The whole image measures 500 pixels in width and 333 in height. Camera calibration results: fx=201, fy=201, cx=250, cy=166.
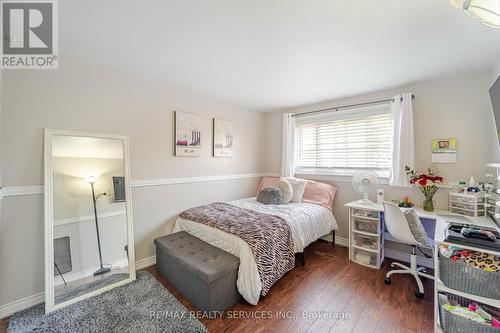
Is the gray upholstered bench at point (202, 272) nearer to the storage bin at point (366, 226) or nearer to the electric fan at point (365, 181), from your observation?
the storage bin at point (366, 226)

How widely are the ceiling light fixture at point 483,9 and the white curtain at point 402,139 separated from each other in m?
1.75

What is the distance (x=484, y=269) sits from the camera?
1.27 metres

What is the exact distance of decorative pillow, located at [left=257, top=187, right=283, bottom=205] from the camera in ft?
10.3

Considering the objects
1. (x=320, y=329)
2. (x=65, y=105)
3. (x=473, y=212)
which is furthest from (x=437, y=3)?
(x=65, y=105)

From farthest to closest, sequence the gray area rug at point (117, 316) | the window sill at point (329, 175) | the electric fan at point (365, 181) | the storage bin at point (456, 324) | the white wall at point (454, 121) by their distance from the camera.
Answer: the window sill at point (329, 175), the electric fan at point (365, 181), the white wall at point (454, 121), the gray area rug at point (117, 316), the storage bin at point (456, 324)

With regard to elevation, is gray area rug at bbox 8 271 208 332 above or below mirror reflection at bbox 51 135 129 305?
below

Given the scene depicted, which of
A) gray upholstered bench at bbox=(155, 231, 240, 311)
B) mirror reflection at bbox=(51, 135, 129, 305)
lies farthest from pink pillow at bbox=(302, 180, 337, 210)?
mirror reflection at bbox=(51, 135, 129, 305)

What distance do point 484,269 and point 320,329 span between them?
117cm

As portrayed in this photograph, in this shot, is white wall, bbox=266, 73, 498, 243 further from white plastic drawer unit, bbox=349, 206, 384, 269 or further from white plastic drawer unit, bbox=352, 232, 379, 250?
white plastic drawer unit, bbox=352, 232, 379, 250

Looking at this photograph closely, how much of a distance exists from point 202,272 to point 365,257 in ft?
6.90

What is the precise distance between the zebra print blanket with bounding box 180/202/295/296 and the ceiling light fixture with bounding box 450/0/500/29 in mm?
1980

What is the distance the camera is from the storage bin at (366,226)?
8.47ft

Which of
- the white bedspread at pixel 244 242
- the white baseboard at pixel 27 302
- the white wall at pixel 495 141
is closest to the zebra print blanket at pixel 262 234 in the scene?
the white bedspread at pixel 244 242

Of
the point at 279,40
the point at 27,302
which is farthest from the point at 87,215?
the point at 279,40
